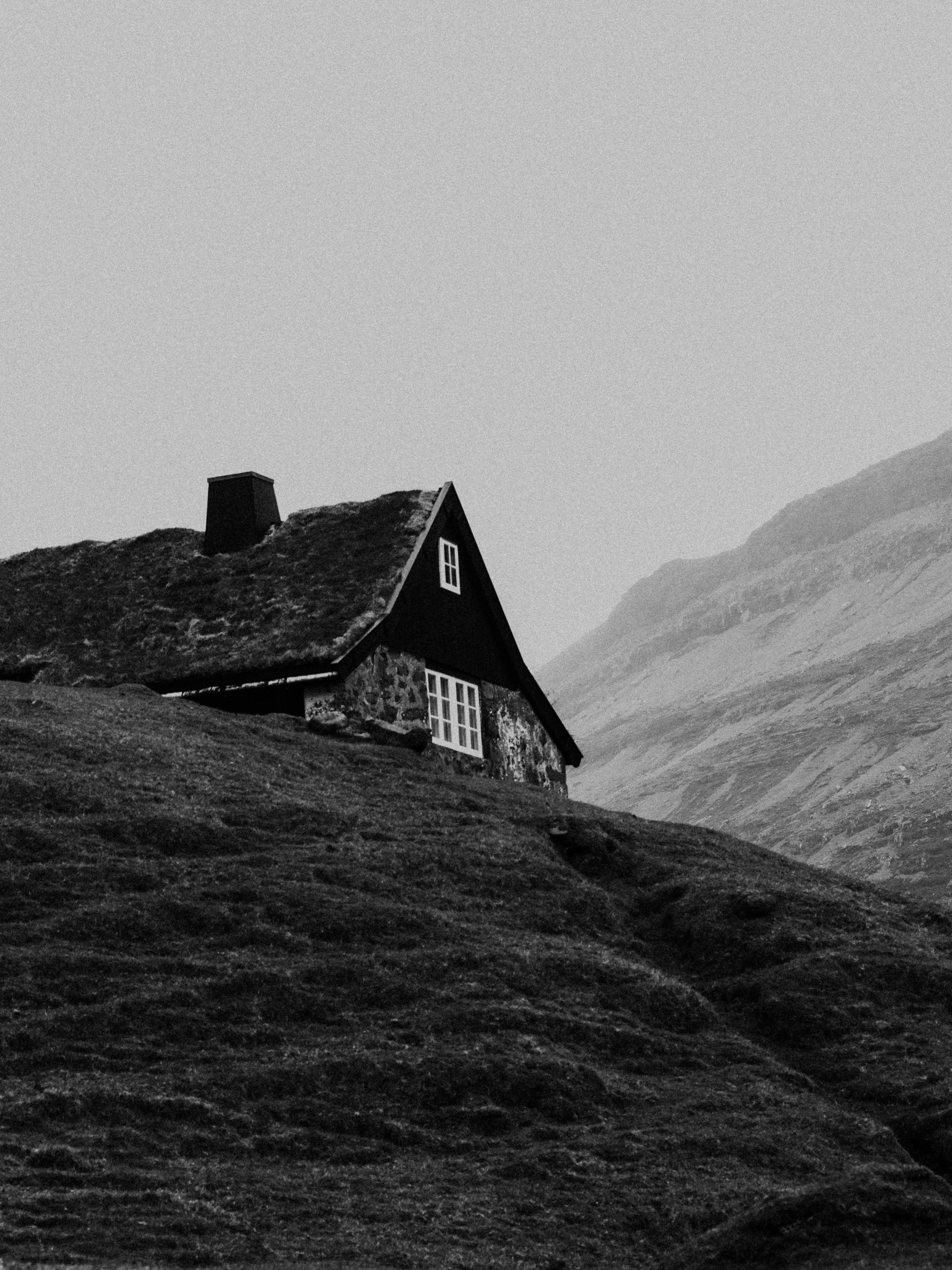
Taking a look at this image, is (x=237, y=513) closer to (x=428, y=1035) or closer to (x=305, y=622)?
(x=305, y=622)

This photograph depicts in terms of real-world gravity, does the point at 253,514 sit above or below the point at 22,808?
above

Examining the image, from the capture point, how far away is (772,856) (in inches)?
1388

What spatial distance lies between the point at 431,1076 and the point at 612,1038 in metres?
3.12

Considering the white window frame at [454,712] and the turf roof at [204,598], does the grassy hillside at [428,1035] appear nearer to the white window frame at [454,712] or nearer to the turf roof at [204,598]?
the turf roof at [204,598]

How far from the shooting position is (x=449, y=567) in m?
45.8

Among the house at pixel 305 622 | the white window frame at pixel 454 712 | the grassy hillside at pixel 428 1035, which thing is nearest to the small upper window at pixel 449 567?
the house at pixel 305 622

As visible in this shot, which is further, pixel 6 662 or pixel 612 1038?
pixel 6 662

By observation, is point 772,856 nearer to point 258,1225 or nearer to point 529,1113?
point 529,1113

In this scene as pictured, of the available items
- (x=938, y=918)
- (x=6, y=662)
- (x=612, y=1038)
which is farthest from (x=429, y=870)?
(x=6, y=662)

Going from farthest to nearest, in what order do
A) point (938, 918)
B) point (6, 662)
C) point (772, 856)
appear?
point (6, 662), point (772, 856), point (938, 918)

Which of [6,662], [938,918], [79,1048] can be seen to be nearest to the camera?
[79,1048]

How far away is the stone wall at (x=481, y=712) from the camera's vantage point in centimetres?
3994

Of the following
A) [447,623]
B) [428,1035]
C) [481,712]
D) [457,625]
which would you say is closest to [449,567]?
[457,625]

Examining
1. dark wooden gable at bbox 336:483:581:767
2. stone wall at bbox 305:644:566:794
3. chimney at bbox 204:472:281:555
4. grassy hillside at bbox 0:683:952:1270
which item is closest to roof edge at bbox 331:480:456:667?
dark wooden gable at bbox 336:483:581:767
